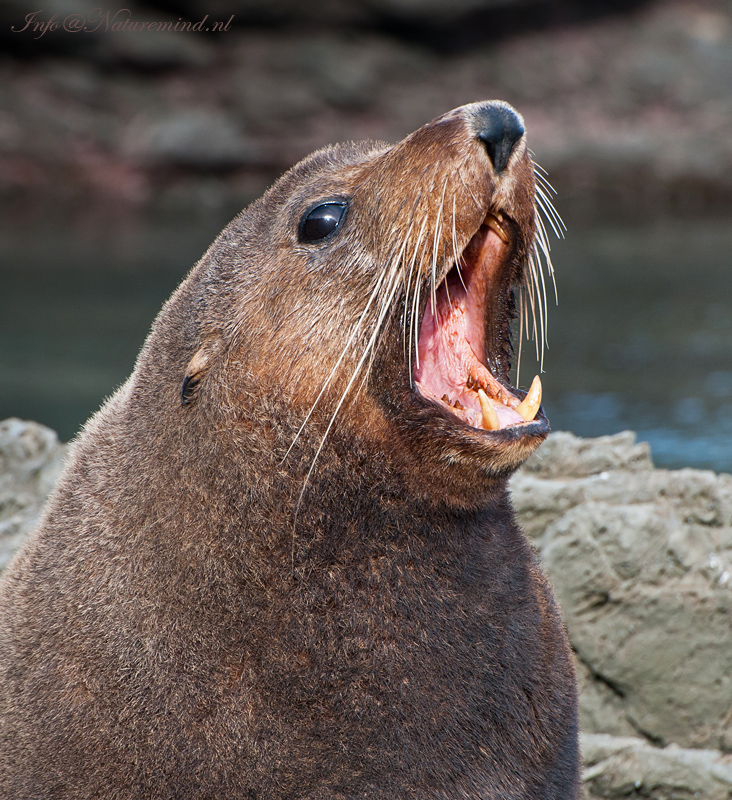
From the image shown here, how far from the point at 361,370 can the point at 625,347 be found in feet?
30.7

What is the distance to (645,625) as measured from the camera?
393cm

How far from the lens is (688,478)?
439cm

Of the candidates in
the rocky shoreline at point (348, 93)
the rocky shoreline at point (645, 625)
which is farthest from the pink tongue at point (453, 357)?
the rocky shoreline at point (348, 93)

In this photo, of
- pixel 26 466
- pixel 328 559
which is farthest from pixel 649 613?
pixel 26 466

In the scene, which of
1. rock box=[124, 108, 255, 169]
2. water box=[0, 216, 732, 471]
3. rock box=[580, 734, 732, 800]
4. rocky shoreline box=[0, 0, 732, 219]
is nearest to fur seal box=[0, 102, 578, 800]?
rock box=[580, 734, 732, 800]

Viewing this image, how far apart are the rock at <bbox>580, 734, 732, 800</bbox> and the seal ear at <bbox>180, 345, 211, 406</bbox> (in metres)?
2.05

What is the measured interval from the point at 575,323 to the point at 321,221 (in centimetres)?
992

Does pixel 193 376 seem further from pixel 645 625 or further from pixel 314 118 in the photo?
pixel 314 118

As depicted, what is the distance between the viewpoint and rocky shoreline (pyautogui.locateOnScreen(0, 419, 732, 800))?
3.62 meters

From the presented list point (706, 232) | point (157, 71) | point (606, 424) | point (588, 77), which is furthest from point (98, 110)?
point (606, 424)

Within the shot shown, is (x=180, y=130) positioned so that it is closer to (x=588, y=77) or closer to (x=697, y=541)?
(x=588, y=77)

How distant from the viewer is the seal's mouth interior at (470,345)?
2447 millimetres

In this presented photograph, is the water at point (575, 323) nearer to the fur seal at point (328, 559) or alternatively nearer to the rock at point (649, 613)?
the rock at point (649, 613)

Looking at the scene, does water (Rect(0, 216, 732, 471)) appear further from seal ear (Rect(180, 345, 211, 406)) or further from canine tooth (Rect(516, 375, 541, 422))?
seal ear (Rect(180, 345, 211, 406))
